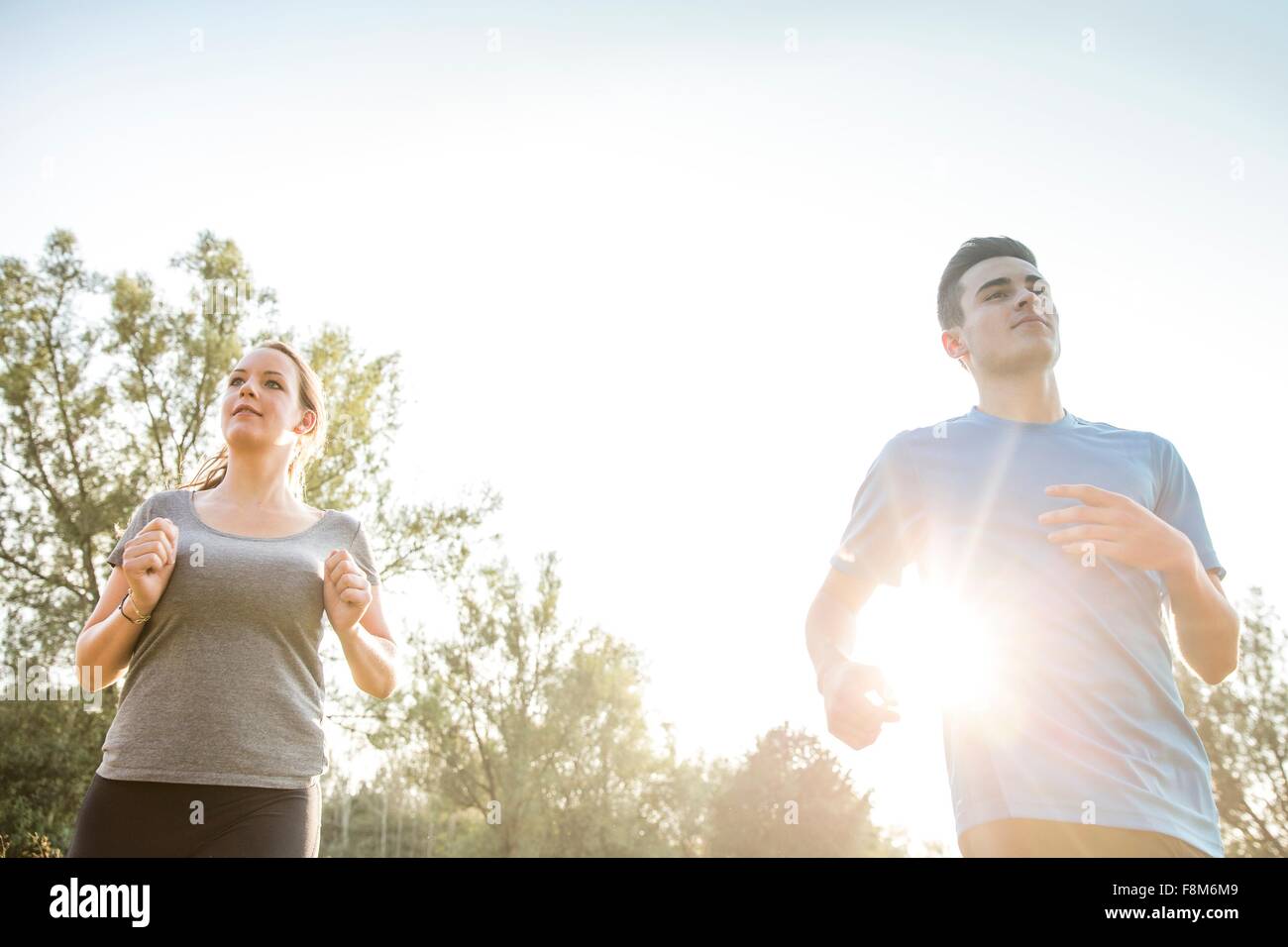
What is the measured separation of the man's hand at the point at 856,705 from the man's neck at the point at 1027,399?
37.3 inches

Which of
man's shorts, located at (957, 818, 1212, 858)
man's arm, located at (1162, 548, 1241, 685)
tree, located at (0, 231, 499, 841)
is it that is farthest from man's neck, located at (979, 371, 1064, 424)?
tree, located at (0, 231, 499, 841)

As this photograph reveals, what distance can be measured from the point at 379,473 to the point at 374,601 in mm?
19065

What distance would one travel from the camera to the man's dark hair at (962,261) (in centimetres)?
280

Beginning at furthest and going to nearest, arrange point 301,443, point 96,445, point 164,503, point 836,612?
point 96,445
point 301,443
point 164,503
point 836,612

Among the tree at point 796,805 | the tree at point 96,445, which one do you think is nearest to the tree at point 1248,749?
the tree at point 796,805

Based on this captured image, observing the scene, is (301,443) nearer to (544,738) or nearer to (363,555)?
(363,555)

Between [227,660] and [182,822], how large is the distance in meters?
0.45

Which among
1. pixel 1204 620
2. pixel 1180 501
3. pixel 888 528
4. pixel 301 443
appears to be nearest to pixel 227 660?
pixel 301 443

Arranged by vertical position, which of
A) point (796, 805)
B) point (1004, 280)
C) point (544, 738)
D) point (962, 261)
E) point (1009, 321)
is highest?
point (962, 261)

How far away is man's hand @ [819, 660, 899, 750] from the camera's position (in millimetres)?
1861

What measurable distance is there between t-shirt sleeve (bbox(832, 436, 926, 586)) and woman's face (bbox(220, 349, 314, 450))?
1.95 metres

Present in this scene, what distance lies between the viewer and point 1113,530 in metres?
1.89

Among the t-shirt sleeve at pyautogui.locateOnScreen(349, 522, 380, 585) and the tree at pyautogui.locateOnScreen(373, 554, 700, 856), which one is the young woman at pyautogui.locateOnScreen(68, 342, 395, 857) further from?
the tree at pyautogui.locateOnScreen(373, 554, 700, 856)
